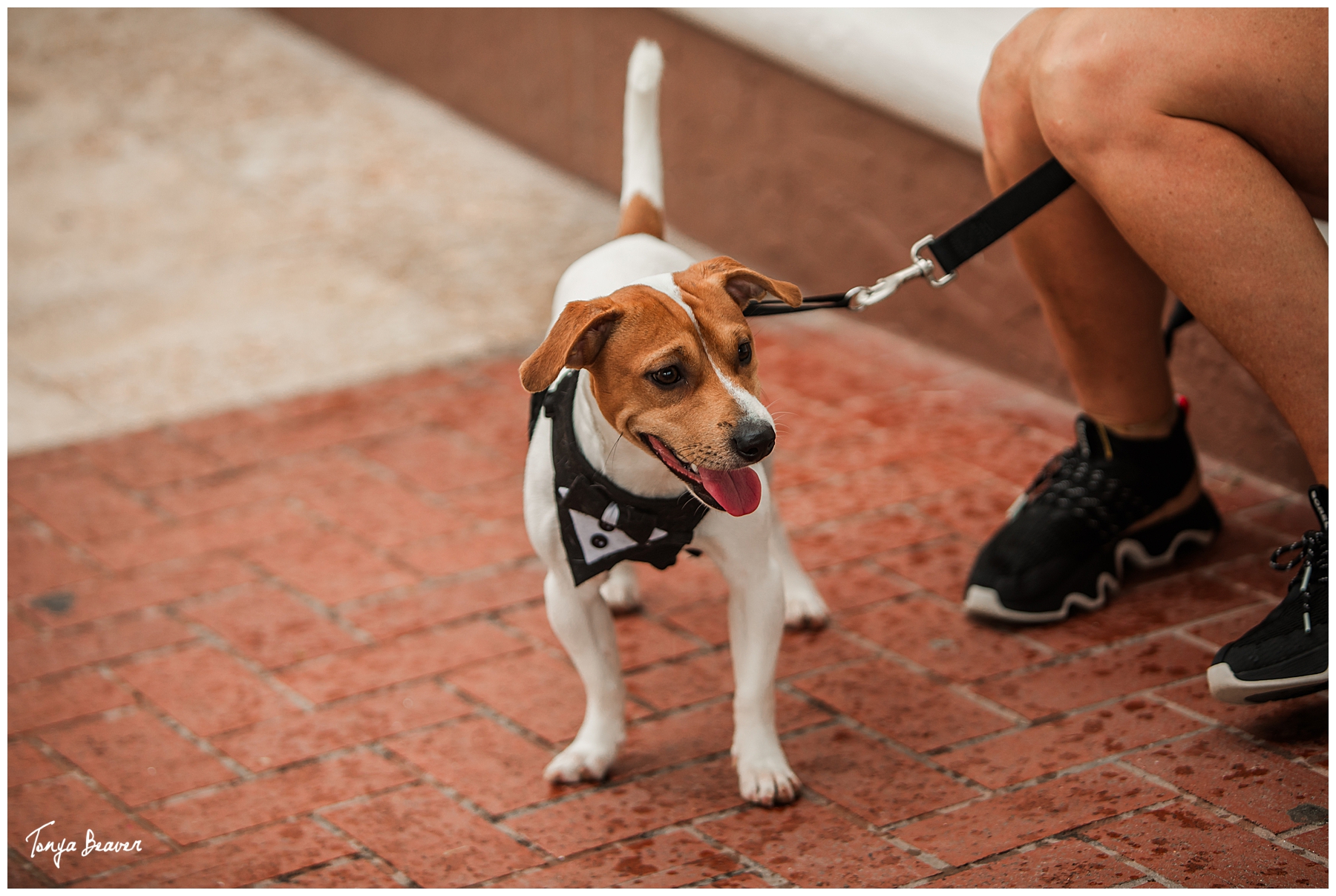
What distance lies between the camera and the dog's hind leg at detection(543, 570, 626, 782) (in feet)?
7.18

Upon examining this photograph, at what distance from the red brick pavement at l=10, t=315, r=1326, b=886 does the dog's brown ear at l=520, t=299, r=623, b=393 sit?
2.58 feet

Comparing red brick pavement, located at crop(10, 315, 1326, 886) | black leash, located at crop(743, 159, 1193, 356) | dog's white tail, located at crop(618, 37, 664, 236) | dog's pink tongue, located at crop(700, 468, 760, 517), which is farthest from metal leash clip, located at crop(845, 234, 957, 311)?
red brick pavement, located at crop(10, 315, 1326, 886)

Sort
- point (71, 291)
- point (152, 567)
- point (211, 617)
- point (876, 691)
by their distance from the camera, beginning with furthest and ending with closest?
point (71, 291)
point (152, 567)
point (211, 617)
point (876, 691)

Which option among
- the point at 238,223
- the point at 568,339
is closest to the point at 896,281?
the point at 568,339

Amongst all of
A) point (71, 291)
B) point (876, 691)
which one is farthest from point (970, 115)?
point (71, 291)

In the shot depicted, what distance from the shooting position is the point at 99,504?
11.2ft

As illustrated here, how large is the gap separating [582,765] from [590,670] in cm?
17

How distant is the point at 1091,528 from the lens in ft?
8.59

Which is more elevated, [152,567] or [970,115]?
[970,115]

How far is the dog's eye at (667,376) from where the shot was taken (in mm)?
1872

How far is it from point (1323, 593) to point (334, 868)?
1.59 metres

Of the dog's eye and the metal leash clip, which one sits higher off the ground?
the metal leash clip

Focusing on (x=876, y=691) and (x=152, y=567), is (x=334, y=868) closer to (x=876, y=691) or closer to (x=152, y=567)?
(x=876, y=691)

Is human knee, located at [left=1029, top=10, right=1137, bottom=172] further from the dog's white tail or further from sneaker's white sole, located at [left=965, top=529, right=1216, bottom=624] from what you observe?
sneaker's white sole, located at [left=965, top=529, right=1216, bottom=624]
